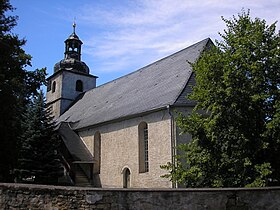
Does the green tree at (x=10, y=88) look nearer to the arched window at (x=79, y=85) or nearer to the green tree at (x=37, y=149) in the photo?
the green tree at (x=37, y=149)

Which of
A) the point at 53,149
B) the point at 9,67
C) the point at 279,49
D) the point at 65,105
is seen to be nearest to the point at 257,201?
the point at 279,49

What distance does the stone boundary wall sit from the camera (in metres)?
5.82

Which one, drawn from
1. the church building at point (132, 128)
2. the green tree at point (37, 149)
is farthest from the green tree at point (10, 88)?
the church building at point (132, 128)

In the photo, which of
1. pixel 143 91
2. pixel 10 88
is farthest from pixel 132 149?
pixel 10 88

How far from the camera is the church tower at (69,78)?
101 ft

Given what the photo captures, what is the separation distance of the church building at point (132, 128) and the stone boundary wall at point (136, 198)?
6806 mm

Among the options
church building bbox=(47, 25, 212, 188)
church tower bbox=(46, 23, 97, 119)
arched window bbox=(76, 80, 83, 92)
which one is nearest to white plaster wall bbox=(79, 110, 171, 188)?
church building bbox=(47, 25, 212, 188)

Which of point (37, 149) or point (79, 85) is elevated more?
point (79, 85)

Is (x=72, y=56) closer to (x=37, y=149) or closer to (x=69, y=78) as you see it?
(x=69, y=78)

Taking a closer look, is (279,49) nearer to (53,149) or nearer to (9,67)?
(9,67)

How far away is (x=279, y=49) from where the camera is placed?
10492 mm

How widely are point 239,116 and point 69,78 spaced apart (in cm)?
2327

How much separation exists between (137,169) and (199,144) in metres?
6.32

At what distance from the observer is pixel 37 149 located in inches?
716
